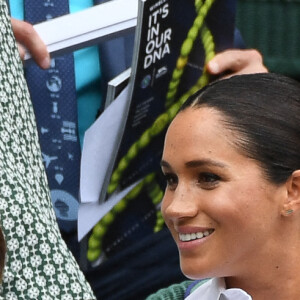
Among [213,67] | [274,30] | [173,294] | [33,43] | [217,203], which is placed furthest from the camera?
[274,30]

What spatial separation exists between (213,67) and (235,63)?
6 centimetres

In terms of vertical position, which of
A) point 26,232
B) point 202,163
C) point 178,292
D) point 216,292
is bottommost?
point 178,292

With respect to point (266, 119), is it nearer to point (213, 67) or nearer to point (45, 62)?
point (45, 62)

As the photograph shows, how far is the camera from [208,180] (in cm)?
173

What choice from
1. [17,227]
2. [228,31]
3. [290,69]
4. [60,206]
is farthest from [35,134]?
[290,69]

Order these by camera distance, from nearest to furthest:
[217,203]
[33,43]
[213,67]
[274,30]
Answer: [217,203]
[33,43]
[213,67]
[274,30]

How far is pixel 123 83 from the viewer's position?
234 centimetres

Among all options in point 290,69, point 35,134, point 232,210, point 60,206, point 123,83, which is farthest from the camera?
point 290,69

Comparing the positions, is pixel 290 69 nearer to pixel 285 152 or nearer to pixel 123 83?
pixel 123 83

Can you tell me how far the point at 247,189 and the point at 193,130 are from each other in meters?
0.14

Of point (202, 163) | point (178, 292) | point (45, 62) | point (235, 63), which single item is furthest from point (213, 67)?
point (202, 163)

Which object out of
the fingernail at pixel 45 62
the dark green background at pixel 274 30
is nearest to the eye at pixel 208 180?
the fingernail at pixel 45 62

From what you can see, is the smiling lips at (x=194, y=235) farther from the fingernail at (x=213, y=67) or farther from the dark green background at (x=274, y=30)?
the dark green background at (x=274, y=30)

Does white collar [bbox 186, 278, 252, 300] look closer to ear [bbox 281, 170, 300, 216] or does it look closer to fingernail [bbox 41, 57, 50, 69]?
ear [bbox 281, 170, 300, 216]
